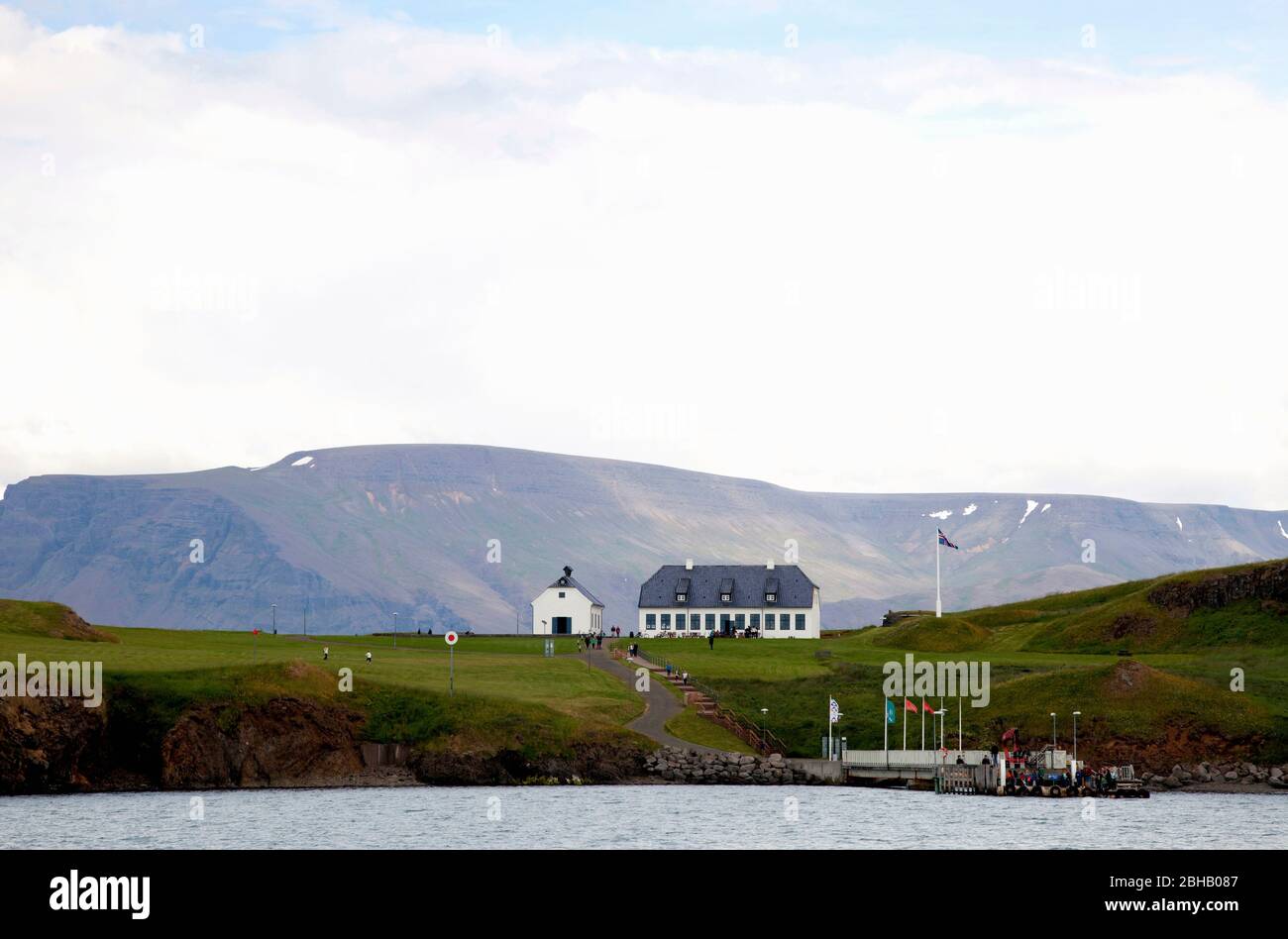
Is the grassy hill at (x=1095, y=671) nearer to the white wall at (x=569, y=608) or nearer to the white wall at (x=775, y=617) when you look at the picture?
the white wall at (x=775, y=617)

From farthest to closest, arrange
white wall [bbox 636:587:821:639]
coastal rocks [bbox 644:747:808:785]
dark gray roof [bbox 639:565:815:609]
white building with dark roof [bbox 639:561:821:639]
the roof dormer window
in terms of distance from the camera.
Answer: dark gray roof [bbox 639:565:815:609]
the roof dormer window
white building with dark roof [bbox 639:561:821:639]
white wall [bbox 636:587:821:639]
coastal rocks [bbox 644:747:808:785]

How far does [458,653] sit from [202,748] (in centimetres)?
4012

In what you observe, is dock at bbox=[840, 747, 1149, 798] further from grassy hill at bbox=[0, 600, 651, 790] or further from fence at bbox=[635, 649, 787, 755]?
grassy hill at bbox=[0, 600, 651, 790]

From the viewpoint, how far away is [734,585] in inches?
7298

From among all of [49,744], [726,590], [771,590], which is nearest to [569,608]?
[726,590]

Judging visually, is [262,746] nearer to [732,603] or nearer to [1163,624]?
[732,603]

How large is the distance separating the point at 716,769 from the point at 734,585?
78.7 metres

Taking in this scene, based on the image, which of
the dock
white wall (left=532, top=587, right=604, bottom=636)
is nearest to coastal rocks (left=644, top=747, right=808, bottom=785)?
the dock

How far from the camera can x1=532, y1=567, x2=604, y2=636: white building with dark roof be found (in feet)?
586

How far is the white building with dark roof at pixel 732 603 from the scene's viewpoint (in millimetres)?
182250

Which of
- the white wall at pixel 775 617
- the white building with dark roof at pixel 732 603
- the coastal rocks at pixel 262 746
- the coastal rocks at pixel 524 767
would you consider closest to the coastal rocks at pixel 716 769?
the coastal rocks at pixel 524 767
